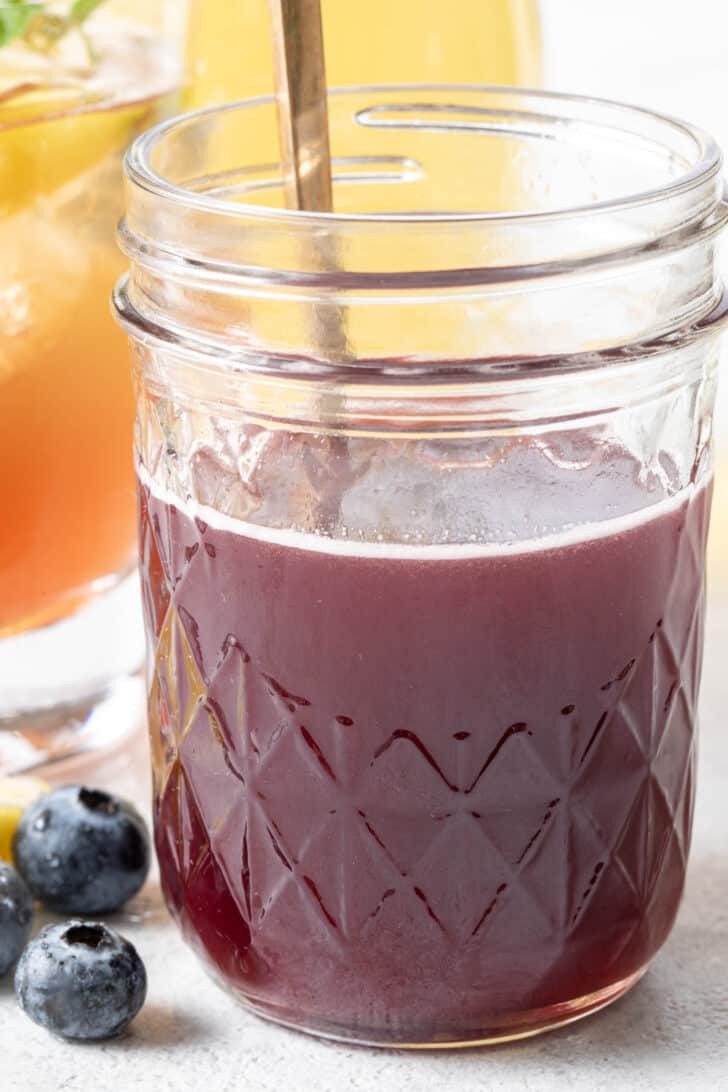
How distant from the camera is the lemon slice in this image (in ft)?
4.39

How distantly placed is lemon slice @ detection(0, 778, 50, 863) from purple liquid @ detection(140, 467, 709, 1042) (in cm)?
23

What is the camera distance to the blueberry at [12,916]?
46.9 inches

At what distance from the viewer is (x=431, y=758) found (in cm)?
105

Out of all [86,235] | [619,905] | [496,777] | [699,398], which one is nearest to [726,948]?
[619,905]

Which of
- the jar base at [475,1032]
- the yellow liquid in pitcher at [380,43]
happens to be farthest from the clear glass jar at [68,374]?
the jar base at [475,1032]

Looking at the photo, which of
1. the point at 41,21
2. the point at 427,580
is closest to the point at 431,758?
the point at 427,580

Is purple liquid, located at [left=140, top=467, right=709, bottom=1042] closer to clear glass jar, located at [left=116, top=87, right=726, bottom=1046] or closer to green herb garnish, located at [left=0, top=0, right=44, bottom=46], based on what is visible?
clear glass jar, located at [left=116, top=87, right=726, bottom=1046]

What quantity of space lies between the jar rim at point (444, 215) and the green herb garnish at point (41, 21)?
239mm

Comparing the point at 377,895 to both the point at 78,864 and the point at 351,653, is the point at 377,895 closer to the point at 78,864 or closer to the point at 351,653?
the point at 351,653

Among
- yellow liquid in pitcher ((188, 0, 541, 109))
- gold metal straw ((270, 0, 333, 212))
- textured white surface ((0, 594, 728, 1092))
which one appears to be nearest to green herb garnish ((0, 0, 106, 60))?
yellow liquid in pitcher ((188, 0, 541, 109))

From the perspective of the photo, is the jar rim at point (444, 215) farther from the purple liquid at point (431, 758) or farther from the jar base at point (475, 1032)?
the jar base at point (475, 1032)

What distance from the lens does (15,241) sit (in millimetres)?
1414

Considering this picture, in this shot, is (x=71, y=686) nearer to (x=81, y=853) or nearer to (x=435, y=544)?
(x=81, y=853)

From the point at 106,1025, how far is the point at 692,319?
0.57 meters
